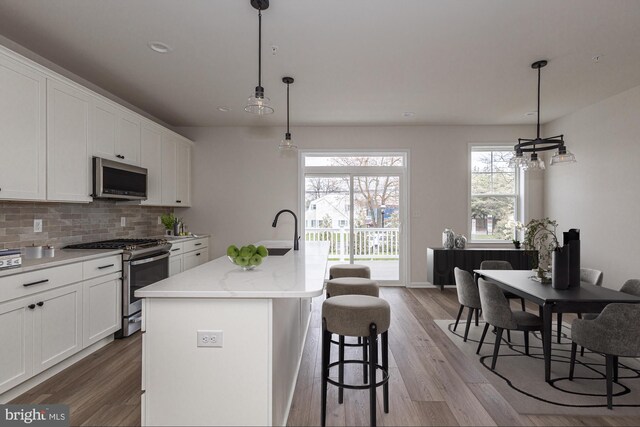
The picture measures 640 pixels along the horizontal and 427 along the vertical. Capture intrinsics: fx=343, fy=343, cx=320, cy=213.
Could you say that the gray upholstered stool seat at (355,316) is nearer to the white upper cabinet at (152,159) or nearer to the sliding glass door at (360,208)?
the white upper cabinet at (152,159)

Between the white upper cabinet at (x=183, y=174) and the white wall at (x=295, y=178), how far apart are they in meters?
0.17

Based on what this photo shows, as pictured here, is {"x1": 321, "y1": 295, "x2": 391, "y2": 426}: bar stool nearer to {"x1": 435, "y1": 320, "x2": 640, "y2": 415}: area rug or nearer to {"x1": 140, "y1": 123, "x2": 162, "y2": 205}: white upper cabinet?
{"x1": 435, "y1": 320, "x2": 640, "y2": 415}: area rug

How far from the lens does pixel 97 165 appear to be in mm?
3355

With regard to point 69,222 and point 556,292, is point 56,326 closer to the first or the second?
point 69,222

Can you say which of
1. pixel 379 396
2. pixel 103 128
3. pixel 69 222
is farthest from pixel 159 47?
pixel 379 396

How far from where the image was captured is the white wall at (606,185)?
4.06 meters

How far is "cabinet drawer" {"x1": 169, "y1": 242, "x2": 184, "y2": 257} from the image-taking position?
173 inches

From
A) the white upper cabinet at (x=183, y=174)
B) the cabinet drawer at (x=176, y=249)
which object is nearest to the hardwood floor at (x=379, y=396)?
the cabinet drawer at (x=176, y=249)

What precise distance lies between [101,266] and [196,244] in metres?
2.17

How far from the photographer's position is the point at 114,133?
145 inches

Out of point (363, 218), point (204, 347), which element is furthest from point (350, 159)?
point (204, 347)

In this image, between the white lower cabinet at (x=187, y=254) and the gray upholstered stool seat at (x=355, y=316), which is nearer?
the gray upholstered stool seat at (x=355, y=316)

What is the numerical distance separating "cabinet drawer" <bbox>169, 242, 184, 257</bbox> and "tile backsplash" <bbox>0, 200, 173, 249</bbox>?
2.00 ft

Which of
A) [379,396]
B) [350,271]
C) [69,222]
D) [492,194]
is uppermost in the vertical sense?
[492,194]
